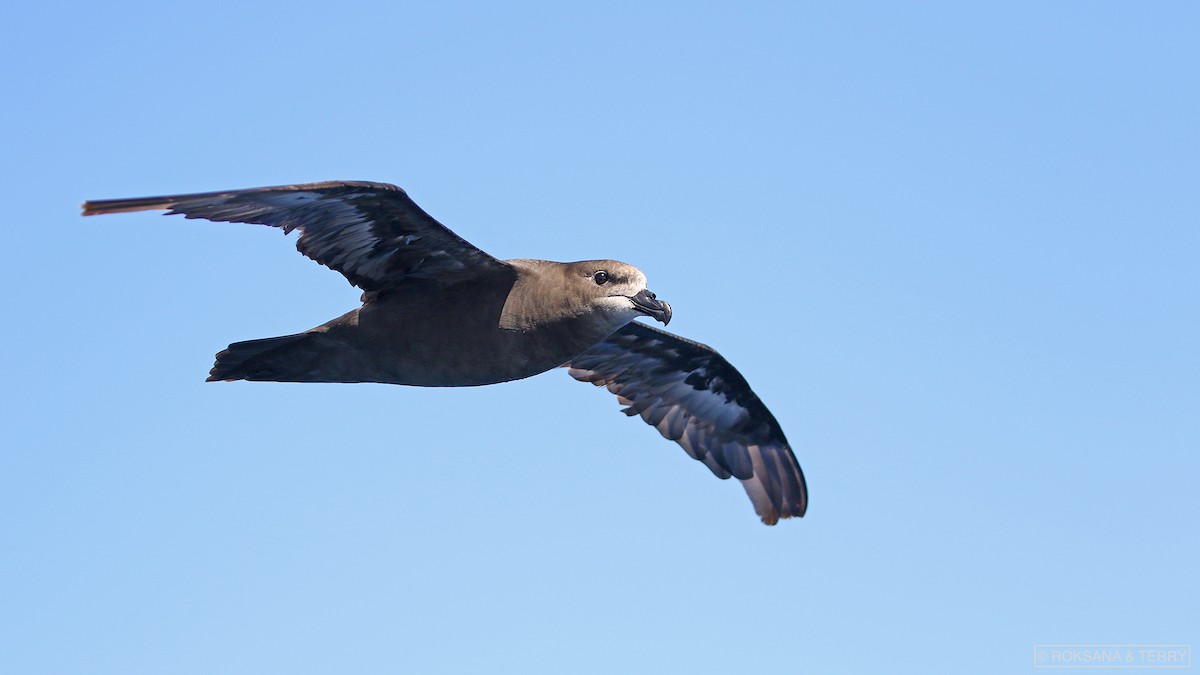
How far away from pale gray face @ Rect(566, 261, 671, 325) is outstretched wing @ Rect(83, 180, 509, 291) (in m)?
0.85

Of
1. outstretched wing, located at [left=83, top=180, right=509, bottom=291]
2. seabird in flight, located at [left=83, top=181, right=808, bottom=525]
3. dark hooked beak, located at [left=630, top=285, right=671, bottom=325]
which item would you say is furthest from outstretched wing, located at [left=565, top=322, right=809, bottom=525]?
dark hooked beak, located at [left=630, top=285, right=671, bottom=325]

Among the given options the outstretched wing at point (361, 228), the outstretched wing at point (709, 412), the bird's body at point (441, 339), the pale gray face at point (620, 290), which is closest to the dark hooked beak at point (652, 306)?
the pale gray face at point (620, 290)

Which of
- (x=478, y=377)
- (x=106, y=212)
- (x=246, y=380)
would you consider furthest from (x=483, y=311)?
(x=106, y=212)

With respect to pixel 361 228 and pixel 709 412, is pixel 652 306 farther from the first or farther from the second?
pixel 709 412

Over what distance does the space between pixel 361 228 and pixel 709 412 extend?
6.00 metres

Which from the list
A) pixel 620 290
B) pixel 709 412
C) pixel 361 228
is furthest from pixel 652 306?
pixel 709 412

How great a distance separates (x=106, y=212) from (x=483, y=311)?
356 cm

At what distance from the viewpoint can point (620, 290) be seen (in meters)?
12.7

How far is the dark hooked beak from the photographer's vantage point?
12.5 metres

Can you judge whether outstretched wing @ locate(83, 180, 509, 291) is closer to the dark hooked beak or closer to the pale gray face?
the pale gray face

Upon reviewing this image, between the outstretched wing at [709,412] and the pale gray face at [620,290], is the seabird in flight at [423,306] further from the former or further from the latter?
the outstretched wing at [709,412]

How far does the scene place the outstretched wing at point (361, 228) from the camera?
38.3ft

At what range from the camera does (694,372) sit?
1709 centimetres

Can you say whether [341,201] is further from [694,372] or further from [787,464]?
[787,464]
